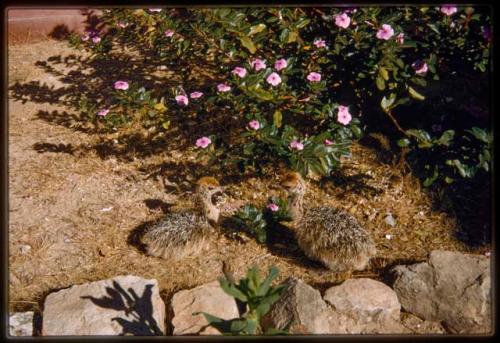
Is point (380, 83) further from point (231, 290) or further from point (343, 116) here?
point (231, 290)

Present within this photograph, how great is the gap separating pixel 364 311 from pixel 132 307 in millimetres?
1483

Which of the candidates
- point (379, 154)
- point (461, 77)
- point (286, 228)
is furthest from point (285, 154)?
point (461, 77)

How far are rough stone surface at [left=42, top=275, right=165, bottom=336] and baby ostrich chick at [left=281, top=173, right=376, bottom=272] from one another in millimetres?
1084

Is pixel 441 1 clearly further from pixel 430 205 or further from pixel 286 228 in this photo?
pixel 286 228

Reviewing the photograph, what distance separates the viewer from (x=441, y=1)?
357 cm

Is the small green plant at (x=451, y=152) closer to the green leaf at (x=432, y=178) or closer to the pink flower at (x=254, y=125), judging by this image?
the green leaf at (x=432, y=178)

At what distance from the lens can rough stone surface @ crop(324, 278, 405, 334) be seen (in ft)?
11.4


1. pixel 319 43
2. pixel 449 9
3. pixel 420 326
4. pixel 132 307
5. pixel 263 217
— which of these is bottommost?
pixel 420 326

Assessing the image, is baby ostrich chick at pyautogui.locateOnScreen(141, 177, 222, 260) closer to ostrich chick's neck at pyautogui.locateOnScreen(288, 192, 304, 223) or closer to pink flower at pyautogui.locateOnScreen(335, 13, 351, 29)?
ostrich chick's neck at pyautogui.locateOnScreen(288, 192, 304, 223)

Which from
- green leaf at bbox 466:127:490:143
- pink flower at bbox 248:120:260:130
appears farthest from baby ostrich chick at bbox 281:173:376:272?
green leaf at bbox 466:127:490:143

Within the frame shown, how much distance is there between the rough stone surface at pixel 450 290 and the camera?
3.42 meters

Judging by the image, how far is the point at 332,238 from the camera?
3.64m

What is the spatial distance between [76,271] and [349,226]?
1960 millimetres

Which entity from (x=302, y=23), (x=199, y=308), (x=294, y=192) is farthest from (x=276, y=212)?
(x=302, y=23)
